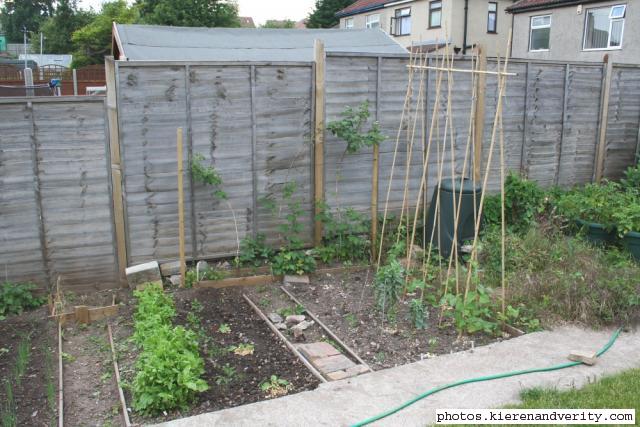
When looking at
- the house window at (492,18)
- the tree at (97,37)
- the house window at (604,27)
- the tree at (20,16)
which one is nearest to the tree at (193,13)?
the tree at (97,37)

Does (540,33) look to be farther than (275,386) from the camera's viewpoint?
Yes

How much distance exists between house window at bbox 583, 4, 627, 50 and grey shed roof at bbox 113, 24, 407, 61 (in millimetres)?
8172

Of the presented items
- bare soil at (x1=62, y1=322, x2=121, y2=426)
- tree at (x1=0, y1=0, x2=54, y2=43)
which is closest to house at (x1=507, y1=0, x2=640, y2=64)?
bare soil at (x1=62, y1=322, x2=121, y2=426)

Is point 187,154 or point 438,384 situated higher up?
point 187,154

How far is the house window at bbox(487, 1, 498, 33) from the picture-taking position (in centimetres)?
2469

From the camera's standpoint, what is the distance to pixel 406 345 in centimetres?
474

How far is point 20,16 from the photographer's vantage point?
7431cm

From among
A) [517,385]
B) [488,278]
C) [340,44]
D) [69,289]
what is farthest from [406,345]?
[340,44]

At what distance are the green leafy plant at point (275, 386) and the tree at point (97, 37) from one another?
38750 millimetres

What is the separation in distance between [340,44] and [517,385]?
868cm

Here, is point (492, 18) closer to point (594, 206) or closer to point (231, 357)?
point (594, 206)

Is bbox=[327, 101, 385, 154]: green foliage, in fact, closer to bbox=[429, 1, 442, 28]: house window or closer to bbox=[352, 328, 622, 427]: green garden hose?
bbox=[352, 328, 622, 427]: green garden hose

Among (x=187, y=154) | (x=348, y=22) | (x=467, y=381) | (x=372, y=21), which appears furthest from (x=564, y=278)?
(x=348, y=22)

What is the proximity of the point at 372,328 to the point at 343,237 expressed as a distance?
1.92 m
